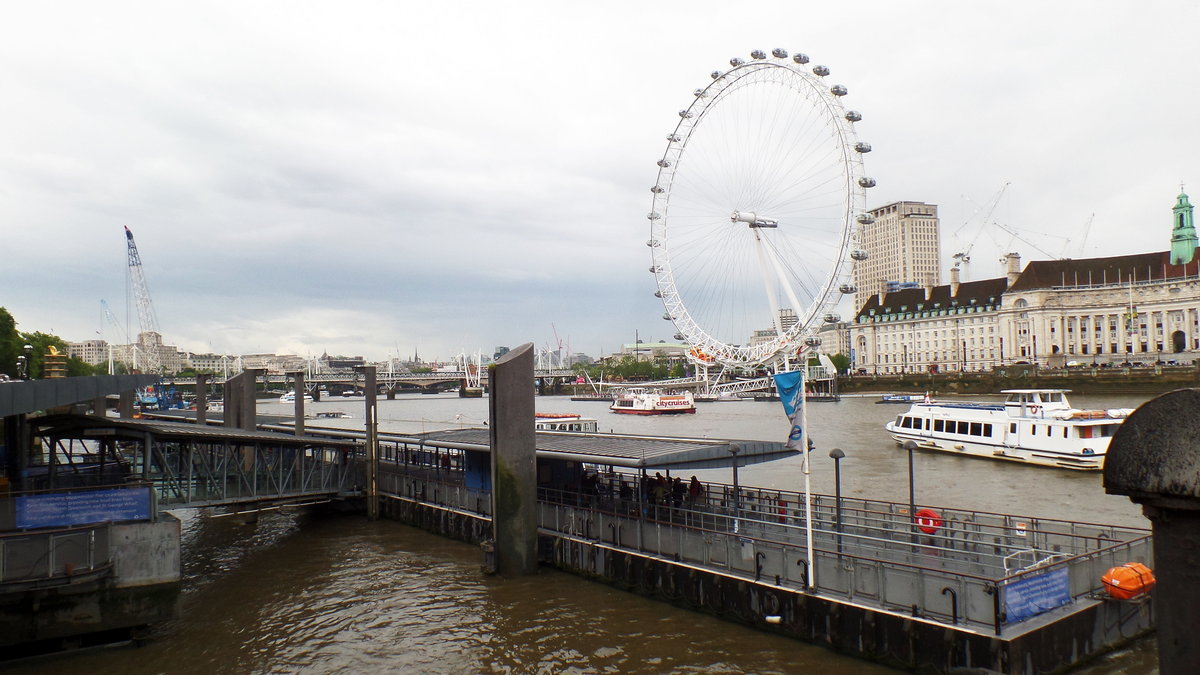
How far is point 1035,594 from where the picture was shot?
1558 cm

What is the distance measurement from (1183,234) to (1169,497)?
208m

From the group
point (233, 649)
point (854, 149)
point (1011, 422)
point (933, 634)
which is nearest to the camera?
point (933, 634)

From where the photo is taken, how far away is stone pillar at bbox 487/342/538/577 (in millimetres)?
23828

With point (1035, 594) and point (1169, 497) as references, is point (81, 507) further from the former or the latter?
point (1169, 497)

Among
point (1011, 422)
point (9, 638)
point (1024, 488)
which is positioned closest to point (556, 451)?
point (9, 638)

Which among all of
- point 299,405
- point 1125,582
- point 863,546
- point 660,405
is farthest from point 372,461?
point 660,405

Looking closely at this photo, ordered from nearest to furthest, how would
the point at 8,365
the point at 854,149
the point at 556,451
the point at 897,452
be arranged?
the point at 556,451, the point at 897,452, the point at 854,149, the point at 8,365

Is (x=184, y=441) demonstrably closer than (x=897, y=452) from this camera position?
Yes

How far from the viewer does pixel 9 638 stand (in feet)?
59.3

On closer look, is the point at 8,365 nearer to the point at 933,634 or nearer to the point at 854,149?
the point at 854,149

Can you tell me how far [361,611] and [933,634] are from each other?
15319mm

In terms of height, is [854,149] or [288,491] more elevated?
[854,149]

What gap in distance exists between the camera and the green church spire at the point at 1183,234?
6550 inches

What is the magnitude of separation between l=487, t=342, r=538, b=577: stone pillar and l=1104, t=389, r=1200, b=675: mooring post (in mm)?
21726
